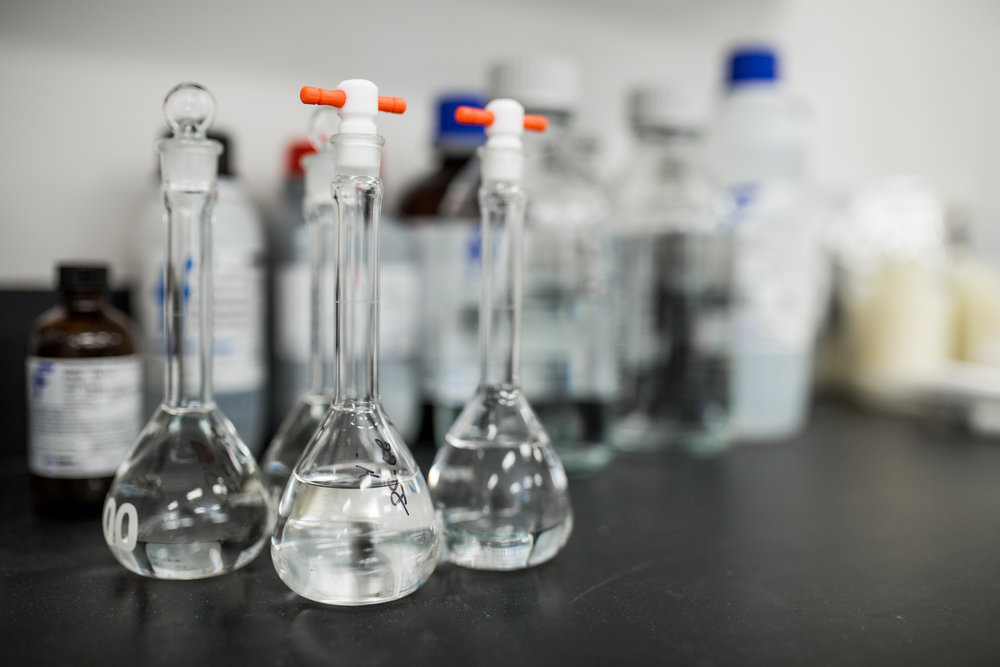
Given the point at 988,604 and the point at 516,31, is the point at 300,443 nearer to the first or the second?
the point at 988,604

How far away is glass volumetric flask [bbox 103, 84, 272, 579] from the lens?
1.53ft

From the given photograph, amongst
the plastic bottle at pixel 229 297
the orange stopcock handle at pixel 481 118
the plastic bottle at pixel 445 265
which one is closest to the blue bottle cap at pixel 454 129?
the plastic bottle at pixel 445 265

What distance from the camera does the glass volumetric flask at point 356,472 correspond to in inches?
16.8

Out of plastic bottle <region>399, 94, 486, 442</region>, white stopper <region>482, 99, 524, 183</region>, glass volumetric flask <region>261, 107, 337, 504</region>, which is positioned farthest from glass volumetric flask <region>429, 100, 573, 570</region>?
plastic bottle <region>399, 94, 486, 442</region>

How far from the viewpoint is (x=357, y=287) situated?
463 mm

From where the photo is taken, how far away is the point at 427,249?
0.84 meters

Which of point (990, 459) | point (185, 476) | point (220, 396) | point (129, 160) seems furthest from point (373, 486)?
point (990, 459)

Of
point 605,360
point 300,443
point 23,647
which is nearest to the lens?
point 23,647

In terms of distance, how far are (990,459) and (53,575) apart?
0.86m

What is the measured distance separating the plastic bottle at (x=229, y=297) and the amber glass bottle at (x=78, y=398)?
3.5 inches

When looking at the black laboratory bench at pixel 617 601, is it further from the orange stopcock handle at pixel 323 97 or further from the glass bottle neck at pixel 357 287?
the orange stopcock handle at pixel 323 97

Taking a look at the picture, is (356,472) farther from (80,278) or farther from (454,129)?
(454,129)

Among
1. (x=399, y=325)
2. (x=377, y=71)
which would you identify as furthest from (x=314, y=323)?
(x=377, y=71)

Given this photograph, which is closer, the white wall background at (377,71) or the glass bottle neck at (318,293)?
the glass bottle neck at (318,293)
